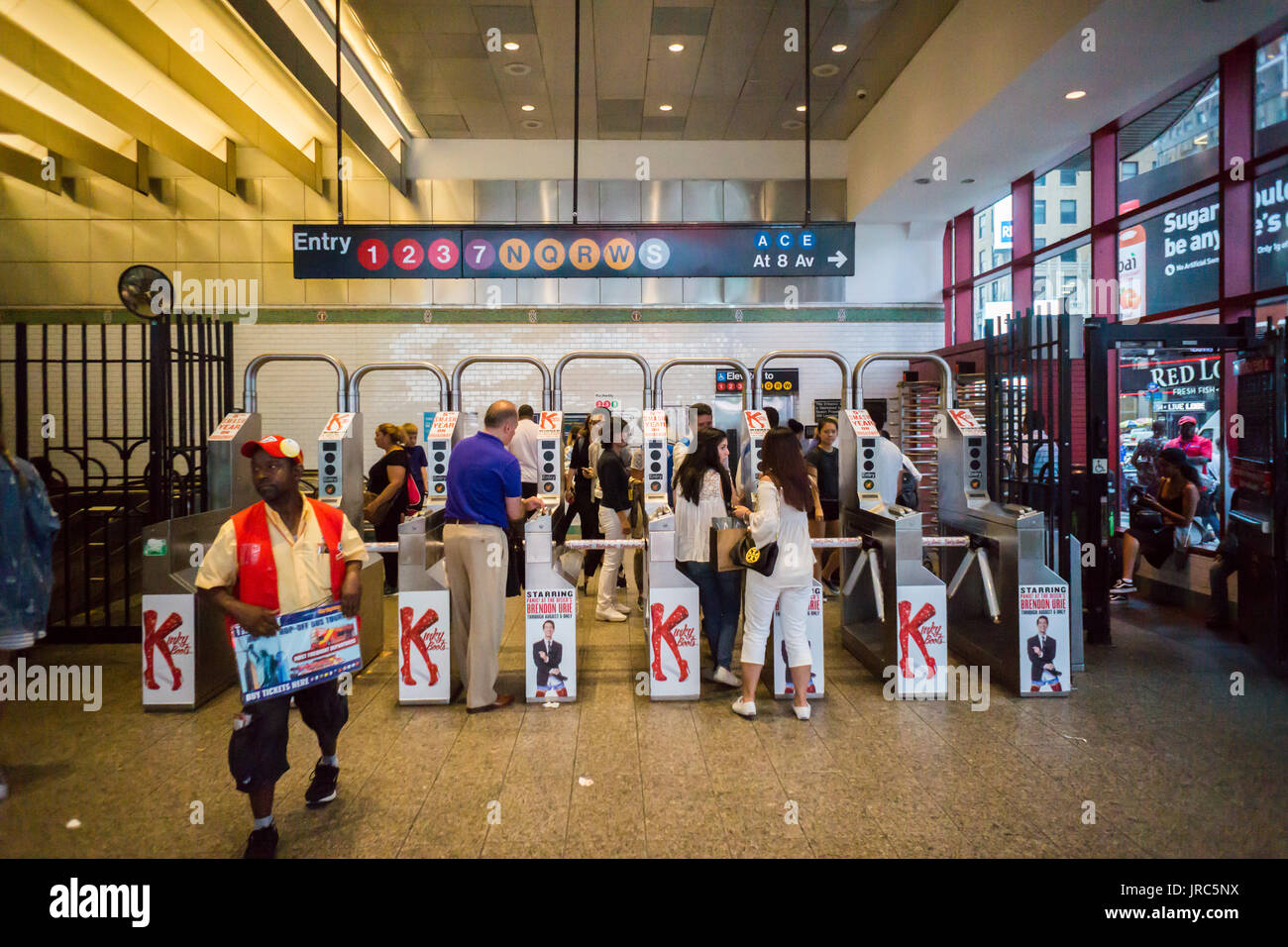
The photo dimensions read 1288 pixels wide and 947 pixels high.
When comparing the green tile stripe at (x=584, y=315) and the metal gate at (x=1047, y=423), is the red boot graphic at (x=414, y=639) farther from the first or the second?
the green tile stripe at (x=584, y=315)

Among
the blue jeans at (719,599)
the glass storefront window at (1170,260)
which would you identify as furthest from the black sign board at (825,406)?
the blue jeans at (719,599)

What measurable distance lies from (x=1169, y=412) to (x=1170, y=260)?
50.6 inches

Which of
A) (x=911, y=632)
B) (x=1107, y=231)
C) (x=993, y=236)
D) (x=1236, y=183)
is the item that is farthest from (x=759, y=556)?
(x=993, y=236)

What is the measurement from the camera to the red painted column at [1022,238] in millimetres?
8812

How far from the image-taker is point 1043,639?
470 centimetres

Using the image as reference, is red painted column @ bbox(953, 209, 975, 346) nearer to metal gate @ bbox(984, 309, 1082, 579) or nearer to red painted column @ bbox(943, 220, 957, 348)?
red painted column @ bbox(943, 220, 957, 348)

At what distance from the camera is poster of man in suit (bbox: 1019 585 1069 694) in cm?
469

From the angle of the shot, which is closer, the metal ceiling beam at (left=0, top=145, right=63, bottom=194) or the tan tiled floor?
the tan tiled floor

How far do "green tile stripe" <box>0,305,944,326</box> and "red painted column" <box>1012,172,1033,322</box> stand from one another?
5.21 feet

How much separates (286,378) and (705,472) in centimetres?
739

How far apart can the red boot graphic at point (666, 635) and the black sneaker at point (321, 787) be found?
74.3 inches
